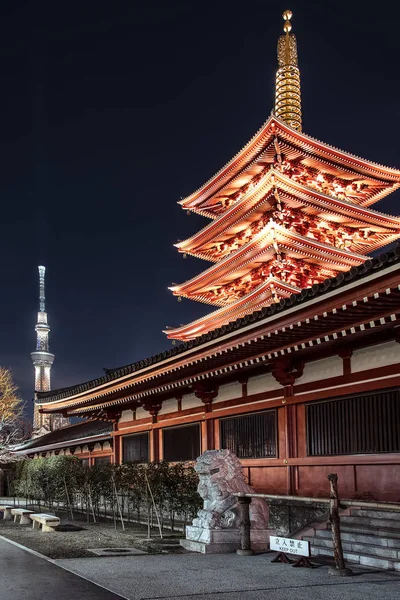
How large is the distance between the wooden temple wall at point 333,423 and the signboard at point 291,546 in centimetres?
282

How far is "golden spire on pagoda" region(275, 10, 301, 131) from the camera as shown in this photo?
3042cm

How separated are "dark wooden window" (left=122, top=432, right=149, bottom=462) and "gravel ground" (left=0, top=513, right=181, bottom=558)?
12.4 feet

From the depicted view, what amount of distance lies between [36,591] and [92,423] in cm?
2769

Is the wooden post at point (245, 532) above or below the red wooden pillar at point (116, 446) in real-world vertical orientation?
below

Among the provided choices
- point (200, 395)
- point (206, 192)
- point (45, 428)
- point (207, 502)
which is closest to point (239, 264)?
point (206, 192)

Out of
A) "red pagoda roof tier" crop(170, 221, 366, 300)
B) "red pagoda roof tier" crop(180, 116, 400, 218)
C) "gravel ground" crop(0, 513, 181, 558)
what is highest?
"red pagoda roof tier" crop(180, 116, 400, 218)

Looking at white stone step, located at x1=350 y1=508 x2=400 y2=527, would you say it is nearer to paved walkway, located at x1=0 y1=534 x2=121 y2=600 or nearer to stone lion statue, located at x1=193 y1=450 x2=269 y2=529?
stone lion statue, located at x1=193 y1=450 x2=269 y2=529

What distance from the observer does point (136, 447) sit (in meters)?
24.8

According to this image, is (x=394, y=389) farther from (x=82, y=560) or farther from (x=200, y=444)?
(x=200, y=444)

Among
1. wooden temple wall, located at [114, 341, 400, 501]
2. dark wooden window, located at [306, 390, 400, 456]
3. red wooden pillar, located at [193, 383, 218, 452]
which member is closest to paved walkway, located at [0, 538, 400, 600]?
wooden temple wall, located at [114, 341, 400, 501]

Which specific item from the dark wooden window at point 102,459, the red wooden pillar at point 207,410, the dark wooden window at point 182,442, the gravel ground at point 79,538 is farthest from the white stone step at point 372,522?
the dark wooden window at point 102,459

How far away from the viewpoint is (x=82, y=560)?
1188 centimetres

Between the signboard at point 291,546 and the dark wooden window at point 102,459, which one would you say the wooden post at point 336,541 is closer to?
the signboard at point 291,546

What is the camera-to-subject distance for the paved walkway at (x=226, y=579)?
8.69 m
